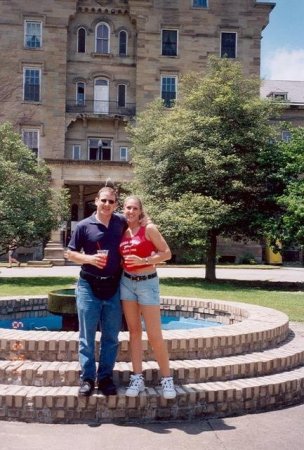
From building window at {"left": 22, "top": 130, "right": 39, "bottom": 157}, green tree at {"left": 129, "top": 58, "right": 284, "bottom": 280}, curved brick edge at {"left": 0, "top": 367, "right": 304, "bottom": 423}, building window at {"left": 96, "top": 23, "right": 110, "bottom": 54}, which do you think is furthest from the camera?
building window at {"left": 96, "top": 23, "right": 110, "bottom": 54}

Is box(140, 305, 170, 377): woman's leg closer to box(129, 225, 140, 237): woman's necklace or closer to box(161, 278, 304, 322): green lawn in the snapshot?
box(129, 225, 140, 237): woman's necklace

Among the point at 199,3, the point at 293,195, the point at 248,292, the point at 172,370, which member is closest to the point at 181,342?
the point at 172,370

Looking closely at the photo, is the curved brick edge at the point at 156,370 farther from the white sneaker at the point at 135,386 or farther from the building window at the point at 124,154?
the building window at the point at 124,154

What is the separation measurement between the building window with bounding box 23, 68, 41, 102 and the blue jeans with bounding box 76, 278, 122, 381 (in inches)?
1431

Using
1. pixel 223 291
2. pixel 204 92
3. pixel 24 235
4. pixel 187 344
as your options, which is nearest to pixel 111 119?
pixel 204 92

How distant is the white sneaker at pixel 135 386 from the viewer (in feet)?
17.6

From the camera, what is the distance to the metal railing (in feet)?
132

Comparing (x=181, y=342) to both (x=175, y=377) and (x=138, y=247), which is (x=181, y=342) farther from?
(x=138, y=247)

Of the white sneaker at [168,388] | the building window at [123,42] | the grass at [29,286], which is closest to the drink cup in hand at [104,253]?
the white sneaker at [168,388]

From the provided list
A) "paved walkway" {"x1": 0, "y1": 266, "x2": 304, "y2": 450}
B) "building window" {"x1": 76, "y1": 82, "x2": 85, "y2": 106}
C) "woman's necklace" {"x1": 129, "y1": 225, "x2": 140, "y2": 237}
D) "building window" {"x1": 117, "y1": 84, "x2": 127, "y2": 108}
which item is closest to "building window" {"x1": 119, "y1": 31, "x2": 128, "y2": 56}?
"building window" {"x1": 117, "y1": 84, "x2": 127, "y2": 108}

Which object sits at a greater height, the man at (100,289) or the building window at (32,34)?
the building window at (32,34)

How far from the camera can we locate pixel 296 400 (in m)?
6.22

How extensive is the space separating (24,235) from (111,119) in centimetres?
2117

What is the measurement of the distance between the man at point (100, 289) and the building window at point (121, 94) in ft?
120
